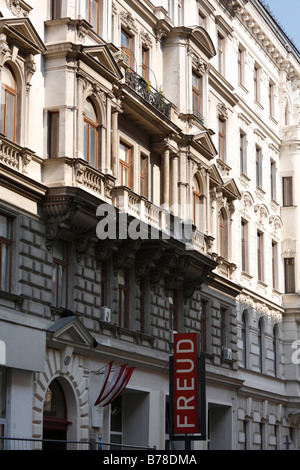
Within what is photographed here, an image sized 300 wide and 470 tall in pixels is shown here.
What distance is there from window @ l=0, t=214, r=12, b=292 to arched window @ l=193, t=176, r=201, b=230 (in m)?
12.3

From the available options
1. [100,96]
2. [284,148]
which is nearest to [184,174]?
[100,96]

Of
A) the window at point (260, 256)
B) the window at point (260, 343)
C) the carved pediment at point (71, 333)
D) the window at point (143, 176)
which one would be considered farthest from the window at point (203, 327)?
the carved pediment at point (71, 333)

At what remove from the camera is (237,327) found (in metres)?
41.8

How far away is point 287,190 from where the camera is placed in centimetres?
5025

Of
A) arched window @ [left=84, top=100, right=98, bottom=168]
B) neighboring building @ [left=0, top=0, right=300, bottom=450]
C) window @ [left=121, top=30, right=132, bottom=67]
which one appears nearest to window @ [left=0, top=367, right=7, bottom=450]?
neighboring building @ [left=0, top=0, right=300, bottom=450]

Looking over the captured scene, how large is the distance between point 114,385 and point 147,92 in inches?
407

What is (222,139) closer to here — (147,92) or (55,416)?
(147,92)

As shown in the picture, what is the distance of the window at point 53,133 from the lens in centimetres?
2811

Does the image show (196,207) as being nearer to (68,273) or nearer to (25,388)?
(68,273)

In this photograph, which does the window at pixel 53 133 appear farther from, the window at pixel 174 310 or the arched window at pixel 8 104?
the window at pixel 174 310

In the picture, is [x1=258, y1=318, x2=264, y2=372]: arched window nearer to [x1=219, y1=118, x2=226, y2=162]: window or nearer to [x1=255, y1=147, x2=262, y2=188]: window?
[x1=255, y1=147, x2=262, y2=188]: window

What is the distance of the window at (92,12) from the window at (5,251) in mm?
7926

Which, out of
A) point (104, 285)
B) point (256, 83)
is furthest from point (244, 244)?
point (104, 285)

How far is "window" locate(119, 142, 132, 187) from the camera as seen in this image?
106 feet
